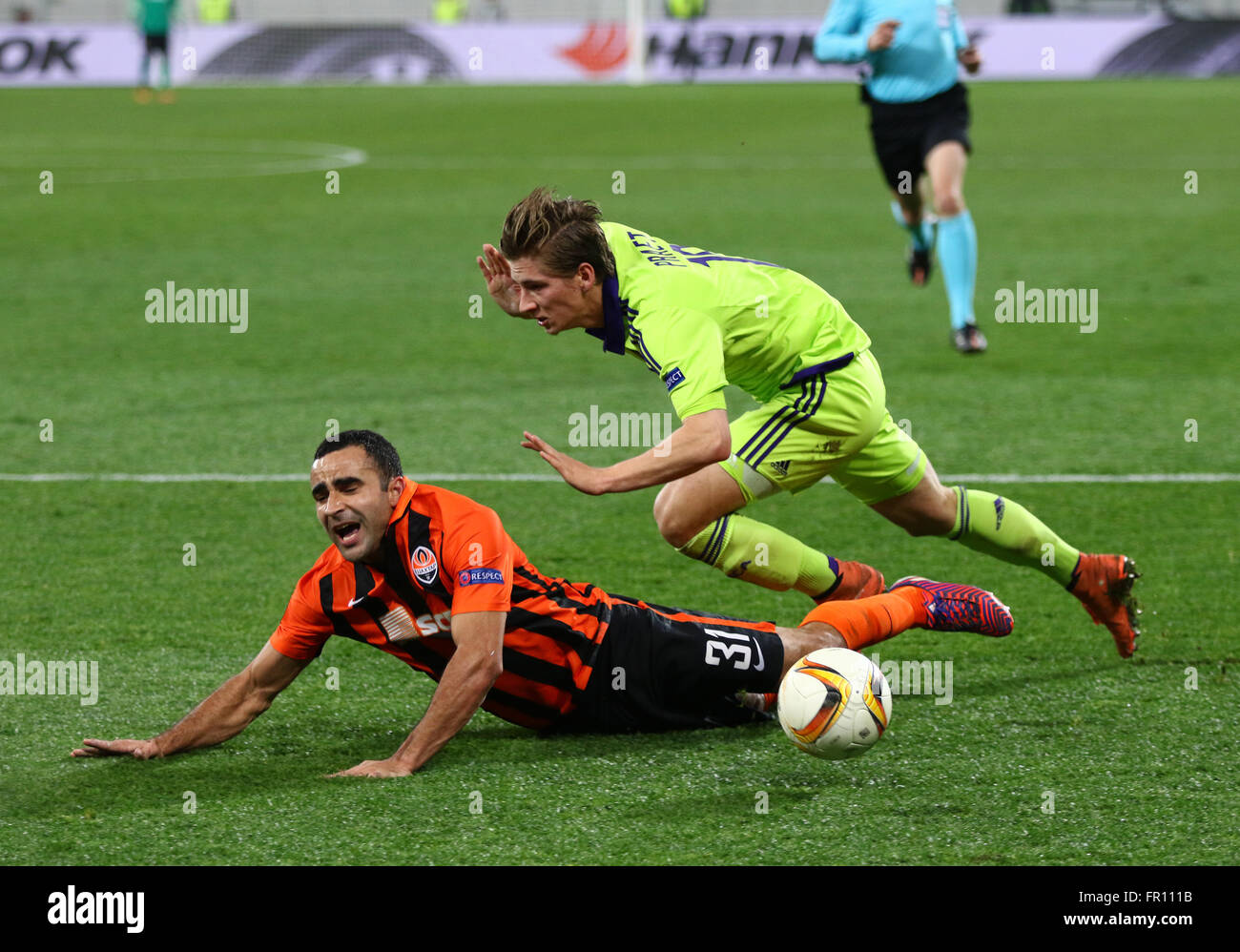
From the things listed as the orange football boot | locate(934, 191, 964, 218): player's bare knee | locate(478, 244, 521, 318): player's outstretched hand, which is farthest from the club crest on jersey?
locate(934, 191, 964, 218): player's bare knee

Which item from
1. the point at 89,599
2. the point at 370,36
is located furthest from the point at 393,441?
the point at 370,36

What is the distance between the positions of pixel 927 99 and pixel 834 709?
6.86m

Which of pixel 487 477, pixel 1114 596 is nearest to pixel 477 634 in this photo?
pixel 1114 596

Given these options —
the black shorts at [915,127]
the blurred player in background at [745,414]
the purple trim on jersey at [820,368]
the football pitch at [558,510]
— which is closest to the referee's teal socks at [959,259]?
the football pitch at [558,510]

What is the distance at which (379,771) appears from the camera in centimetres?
434

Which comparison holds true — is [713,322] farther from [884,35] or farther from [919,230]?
[919,230]

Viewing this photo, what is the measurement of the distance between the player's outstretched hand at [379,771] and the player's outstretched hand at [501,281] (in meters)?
1.19

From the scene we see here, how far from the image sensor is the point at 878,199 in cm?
1755

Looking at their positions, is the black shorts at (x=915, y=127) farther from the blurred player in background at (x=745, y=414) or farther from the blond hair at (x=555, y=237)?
the blond hair at (x=555, y=237)

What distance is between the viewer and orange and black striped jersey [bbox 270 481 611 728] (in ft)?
14.3

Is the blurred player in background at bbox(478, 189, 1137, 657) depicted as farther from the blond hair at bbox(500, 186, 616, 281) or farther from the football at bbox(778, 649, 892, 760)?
the football at bbox(778, 649, 892, 760)

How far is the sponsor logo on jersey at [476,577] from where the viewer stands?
4324mm
